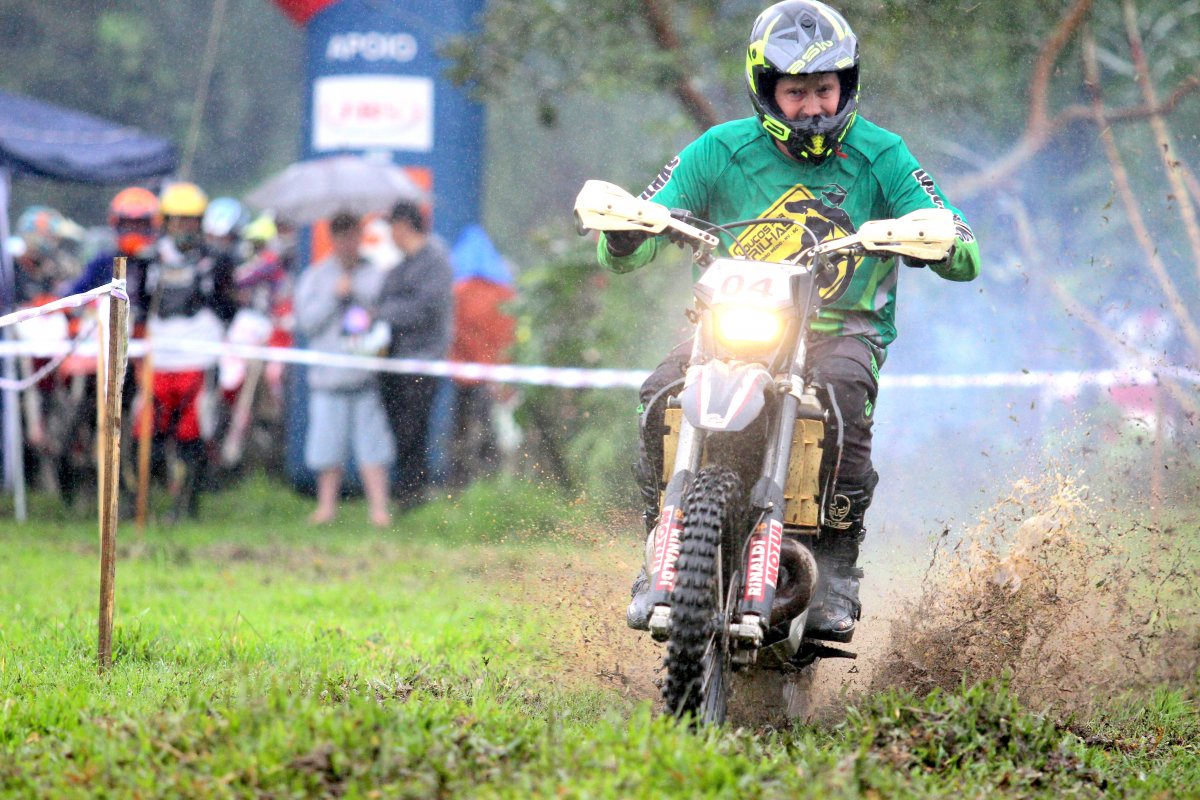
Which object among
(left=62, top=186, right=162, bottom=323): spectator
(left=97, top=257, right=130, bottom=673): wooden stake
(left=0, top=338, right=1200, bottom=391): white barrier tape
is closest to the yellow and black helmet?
(left=97, top=257, right=130, bottom=673): wooden stake

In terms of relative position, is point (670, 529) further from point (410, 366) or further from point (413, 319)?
point (413, 319)

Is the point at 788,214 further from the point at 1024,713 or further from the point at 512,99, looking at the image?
the point at 512,99

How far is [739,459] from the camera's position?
17.4ft

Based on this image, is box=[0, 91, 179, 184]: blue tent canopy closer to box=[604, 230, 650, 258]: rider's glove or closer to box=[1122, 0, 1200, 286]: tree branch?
box=[1122, 0, 1200, 286]: tree branch

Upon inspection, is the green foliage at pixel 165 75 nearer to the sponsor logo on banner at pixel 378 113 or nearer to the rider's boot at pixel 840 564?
the sponsor logo on banner at pixel 378 113

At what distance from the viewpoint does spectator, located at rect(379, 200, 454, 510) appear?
12.7 metres

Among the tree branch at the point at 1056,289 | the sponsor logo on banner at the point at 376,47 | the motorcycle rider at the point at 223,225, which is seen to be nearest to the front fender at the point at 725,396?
the tree branch at the point at 1056,289

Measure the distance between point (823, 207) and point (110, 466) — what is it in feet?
9.28

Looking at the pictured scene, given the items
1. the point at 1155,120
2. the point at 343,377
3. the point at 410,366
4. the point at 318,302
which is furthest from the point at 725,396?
the point at 318,302

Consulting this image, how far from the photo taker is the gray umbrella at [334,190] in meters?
13.5

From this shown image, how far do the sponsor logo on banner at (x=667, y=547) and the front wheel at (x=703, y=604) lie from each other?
2.6 inches

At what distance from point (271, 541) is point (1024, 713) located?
725 cm

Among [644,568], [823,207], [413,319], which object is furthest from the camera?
[413,319]

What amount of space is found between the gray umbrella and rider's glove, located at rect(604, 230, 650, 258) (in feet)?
26.1
